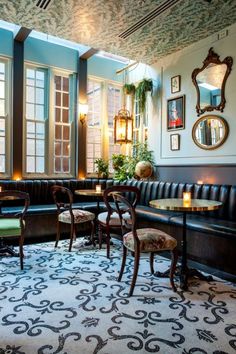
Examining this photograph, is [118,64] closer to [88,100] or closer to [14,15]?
[88,100]

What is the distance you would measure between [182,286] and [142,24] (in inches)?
142

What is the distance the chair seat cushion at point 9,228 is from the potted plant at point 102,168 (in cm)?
297

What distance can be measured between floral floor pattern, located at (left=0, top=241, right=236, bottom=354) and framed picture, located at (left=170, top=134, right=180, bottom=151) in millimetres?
2558

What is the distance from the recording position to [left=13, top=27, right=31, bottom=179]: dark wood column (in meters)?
4.97

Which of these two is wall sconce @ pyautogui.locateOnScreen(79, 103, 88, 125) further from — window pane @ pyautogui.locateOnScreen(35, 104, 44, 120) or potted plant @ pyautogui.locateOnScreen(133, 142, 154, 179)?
potted plant @ pyautogui.locateOnScreen(133, 142, 154, 179)

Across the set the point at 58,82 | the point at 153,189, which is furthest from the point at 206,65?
the point at 58,82

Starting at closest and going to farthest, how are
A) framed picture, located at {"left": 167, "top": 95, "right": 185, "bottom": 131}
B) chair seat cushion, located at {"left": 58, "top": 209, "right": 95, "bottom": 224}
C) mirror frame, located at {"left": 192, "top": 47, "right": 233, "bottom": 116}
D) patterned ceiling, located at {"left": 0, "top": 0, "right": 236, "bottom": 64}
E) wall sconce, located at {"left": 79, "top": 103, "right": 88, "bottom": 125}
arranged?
patterned ceiling, located at {"left": 0, "top": 0, "right": 236, "bottom": 64} → chair seat cushion, located at {"left": 58, "top": 209, "right": 95, "bottom": 224} → mirror frame, located at {"left": 192, "top": 47, "right": 233, "bottom": 116} → framed picture, located at {"left": 167, "top": 95, "right": 185, "bottom": 131} → wall sconce, located at {"left": 79, "top": 103, "right": 88, "bottom": 125}

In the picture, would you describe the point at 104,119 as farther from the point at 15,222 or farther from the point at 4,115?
the point at 15,222

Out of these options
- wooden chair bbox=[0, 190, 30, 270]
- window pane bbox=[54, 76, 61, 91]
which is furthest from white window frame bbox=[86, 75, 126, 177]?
wooden chair bbox=[0, 190, 30, 270]

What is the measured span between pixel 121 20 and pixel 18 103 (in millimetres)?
2416

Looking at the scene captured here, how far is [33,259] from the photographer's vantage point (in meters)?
3.33

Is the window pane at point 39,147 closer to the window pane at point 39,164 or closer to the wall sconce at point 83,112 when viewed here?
the window pane at point 39,164

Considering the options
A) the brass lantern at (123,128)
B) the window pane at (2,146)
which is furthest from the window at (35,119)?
the brass lantern at (123,128)

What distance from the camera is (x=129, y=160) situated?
584cm
